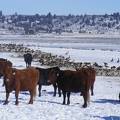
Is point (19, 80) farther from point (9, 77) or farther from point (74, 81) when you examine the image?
point (74, 81)

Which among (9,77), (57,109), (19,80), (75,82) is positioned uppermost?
(9,77)

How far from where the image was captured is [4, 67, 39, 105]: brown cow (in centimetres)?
1769

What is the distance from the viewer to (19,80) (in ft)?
58.2

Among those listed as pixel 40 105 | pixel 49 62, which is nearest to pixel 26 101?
pixel 40 105

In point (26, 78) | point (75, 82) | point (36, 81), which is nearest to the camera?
point (26, 78)

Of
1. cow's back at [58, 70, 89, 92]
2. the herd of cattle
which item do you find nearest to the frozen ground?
the herd of cattle

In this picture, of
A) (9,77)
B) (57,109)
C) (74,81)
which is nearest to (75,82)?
(74,81)

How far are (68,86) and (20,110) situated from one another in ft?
10.5

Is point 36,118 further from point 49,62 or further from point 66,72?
point 49,62

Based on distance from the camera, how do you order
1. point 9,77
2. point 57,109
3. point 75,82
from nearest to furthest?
point 57,109, point 9,77, point 75,82

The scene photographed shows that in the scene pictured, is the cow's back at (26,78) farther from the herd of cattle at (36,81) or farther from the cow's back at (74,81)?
the cow's back at (74,81)

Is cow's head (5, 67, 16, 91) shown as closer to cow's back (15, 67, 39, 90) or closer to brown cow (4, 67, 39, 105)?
brown cow (4, 67, 39, 105)

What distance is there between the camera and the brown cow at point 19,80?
17.7 metres

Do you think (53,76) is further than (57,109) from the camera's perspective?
Yes
